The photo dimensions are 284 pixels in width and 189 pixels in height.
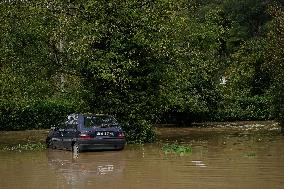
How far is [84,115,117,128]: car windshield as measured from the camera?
1934 centimetres

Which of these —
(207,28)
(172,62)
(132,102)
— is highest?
(207,28)

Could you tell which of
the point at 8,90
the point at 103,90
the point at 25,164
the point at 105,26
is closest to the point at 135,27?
the point at 105,26

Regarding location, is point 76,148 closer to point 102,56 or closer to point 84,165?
point 84,165

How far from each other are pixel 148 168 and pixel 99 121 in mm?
5387

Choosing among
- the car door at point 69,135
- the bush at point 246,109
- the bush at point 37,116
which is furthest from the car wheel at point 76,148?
the bush at point 246,109

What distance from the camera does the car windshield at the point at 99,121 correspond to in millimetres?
19344

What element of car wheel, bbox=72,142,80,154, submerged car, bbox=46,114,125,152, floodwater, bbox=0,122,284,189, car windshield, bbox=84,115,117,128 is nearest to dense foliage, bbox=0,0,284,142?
car windshield, bbox=84,115,117,128

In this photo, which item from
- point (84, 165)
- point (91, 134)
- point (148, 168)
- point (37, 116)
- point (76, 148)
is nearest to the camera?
point (148, 168)

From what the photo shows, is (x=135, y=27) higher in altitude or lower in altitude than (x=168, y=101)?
higher

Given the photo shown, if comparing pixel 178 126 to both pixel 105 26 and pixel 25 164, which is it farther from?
pixel 25 164

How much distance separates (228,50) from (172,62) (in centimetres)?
4090

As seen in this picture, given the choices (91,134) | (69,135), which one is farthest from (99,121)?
(69,135)

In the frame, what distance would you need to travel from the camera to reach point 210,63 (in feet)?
121

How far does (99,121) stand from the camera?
19.6m
